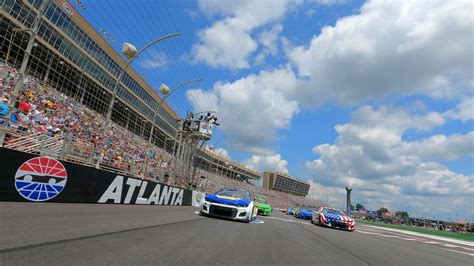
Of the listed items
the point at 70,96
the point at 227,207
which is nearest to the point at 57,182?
the point at 227,207

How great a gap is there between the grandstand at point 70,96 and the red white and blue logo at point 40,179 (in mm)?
588

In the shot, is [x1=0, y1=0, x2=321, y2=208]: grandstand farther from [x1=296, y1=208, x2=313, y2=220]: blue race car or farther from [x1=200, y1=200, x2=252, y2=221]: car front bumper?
[x1=296, y1=208, x2=313, y2=220]: blue race car

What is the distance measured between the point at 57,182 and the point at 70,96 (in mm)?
23042

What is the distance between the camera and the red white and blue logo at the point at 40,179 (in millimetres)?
7859

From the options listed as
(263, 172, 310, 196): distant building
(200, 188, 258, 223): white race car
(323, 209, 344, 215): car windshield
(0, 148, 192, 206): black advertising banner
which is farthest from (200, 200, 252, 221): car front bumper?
(263, 172, 310, 196): distant building

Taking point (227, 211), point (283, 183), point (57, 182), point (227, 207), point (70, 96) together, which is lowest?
point (227, 211)

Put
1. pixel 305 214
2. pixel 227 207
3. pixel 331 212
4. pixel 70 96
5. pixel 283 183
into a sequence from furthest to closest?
pixel 283 183, pixel 70 96, pixel 305 214, pixel 331 212, pixel 227 207

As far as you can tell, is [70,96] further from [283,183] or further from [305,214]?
[283,183]

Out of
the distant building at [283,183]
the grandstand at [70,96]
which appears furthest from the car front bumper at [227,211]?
the distant building at [283,183]

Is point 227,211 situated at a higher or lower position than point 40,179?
lower

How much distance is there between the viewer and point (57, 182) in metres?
9.06

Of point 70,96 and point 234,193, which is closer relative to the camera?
point 234,193

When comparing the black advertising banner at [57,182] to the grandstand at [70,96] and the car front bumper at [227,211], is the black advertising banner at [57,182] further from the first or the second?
the car front bumper at [227,211]

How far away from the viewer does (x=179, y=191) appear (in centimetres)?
2167
